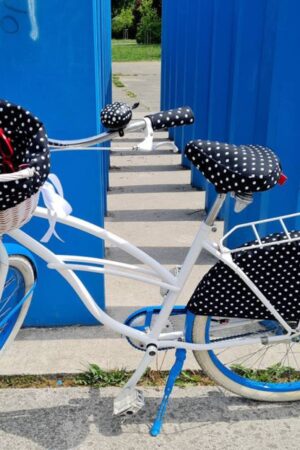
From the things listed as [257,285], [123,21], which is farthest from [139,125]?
[123,21]

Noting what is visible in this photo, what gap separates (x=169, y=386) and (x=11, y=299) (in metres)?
0.77

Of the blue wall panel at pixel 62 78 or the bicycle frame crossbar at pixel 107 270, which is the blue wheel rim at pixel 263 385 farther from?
the blue wall panel at pixel 62 78

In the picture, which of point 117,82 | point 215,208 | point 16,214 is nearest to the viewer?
point 16,214

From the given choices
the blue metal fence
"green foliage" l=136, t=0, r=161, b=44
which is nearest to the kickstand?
the blue metal fence

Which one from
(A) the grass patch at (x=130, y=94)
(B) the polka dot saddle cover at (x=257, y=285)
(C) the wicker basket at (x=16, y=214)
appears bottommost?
(A) the grass patch at (x=130, y=94)

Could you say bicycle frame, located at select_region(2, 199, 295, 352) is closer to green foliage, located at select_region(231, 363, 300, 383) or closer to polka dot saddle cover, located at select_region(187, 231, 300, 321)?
polka dot saddle cover, located at select_region(187, 231, 300, 321)

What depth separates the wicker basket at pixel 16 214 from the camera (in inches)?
57.5

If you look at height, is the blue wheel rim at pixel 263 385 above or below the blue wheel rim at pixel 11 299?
below

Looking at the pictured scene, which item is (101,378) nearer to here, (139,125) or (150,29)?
(139,125)

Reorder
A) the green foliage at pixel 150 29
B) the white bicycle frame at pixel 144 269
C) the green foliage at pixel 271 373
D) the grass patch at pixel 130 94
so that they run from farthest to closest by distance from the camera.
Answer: the green foliage at pixel 150 29
the grass patch at pixel 130 94
the green foliage at pixel 271 373
the white bicycle frame at pixel 144 269

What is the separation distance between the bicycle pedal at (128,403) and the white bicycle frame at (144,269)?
4 centimetres

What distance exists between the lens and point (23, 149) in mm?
1594

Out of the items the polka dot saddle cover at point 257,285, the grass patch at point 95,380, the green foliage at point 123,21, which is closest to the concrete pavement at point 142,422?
the grass patch at point 95,380

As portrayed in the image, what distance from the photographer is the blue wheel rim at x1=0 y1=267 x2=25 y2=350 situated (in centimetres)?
219
